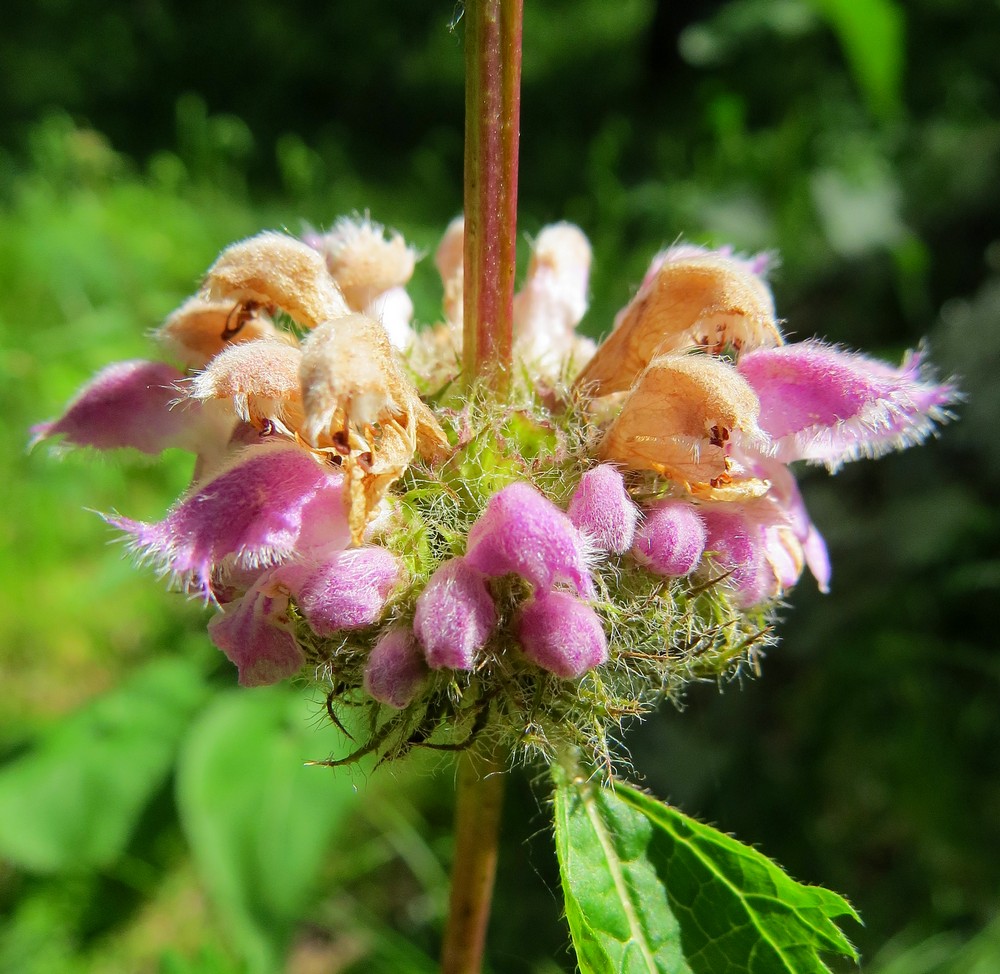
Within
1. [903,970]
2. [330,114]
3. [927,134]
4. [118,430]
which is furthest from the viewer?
[330,114]

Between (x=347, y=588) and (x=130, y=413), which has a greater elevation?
(x=130, y=413)

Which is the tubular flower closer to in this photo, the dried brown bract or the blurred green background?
the dried brown bract

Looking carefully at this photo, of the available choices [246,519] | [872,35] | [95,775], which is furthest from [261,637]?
[872,35]

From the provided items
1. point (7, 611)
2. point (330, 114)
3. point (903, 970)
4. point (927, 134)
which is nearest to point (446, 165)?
point (330, 114)

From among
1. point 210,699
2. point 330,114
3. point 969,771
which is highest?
point 330,114

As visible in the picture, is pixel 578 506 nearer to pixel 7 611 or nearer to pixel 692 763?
pixel 692 763

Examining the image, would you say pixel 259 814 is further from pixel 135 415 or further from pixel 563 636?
pixel 563 636
